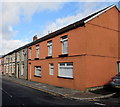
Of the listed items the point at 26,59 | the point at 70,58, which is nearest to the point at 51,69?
the point at 70,58

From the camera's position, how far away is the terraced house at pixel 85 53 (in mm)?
11836

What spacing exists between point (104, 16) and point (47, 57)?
8146mm

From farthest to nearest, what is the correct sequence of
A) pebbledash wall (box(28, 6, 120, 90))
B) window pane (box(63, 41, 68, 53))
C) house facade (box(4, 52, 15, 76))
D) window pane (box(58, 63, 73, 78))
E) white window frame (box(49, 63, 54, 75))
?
house facade (box(4, 52, 15, 76)) < white window frame (box(49, 63, 54, 75)) < window pane (box(63, 41, 68, 53)) < window pane (box(58, 63, 73, 78)) < pebbledash wall (box(28, 6, 120, 90))

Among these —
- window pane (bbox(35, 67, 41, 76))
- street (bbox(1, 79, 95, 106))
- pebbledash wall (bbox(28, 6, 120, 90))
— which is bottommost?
street (bbox(1, 79, 95, 106))

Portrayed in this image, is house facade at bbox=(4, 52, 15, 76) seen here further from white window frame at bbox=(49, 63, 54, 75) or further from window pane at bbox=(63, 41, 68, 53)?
window pane at bbox=(63, 41, 68, 53)

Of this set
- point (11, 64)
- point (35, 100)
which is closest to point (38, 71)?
point (35, 100)

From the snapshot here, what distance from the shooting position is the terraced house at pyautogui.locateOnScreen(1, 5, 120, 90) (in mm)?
11836

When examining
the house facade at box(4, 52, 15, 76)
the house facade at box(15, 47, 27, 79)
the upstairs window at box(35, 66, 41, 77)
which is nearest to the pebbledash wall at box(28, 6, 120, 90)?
the upstairs window at box(35, 66, 41, 77)

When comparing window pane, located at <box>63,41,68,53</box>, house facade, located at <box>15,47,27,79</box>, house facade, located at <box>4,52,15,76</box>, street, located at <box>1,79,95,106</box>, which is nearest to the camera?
street, located at <box>1,79,95,106</box>

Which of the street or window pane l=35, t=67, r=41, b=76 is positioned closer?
the street

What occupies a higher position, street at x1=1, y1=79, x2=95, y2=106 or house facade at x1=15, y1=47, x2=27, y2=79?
house facade at x1=15, y1=47, x2=27, y2=79

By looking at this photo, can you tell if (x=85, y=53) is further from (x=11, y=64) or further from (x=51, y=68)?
(x=11, y=64)

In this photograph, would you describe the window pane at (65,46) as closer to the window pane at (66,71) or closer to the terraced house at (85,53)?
the terraced house at (85,53)

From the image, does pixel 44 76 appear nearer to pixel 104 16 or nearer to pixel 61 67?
pixel 61 67
